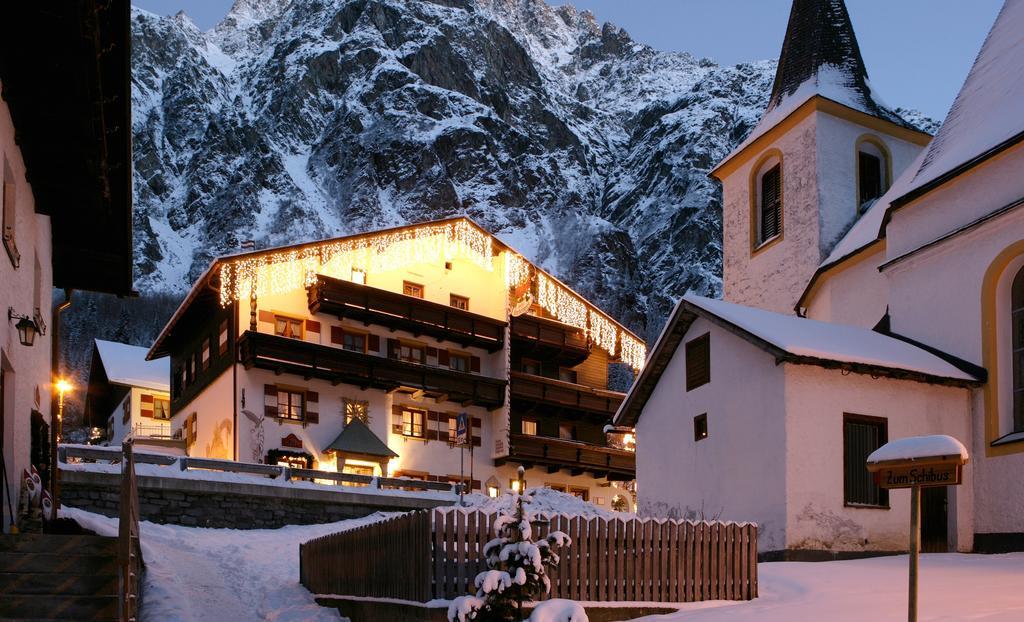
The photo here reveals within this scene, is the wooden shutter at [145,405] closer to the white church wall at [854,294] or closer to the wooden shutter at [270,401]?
the wooden shutter at [270,401]

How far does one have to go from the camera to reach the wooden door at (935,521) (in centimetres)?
1988

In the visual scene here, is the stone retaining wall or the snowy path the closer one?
the snowy path

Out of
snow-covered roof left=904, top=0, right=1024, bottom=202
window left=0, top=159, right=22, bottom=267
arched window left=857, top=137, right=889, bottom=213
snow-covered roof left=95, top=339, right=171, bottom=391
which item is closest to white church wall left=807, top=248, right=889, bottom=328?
snow-covered roof left=904, top=0, right=1024, bottom=202

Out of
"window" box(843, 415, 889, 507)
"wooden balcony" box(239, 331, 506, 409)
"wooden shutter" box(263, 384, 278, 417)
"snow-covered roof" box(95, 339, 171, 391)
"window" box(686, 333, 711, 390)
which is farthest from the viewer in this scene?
"snow-covered roof" box(95, 339, 171, 391)

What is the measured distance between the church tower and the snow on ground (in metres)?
15.5

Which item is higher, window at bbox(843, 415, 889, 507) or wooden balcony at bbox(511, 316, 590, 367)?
wooden balcony at bbox(511, 316, 590, 367)

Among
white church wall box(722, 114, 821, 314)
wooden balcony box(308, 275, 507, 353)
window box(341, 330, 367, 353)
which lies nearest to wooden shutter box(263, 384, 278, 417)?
wooden balcony box(308, 275, 507, 353)

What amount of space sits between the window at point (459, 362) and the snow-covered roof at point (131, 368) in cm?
1573

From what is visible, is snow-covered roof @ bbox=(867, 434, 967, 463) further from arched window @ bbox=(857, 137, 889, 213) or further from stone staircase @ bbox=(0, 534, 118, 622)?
arched window @ bbox=(857, 137, 889, 213)

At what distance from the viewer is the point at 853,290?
92.4 ft

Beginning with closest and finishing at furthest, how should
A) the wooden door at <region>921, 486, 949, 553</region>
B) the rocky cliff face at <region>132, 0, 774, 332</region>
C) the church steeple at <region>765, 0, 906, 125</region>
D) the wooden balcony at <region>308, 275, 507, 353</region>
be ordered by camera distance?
the wooden door at <region>921, 486, 949, 553</region>, the church steeple at <region>765, 0, 906, 125</region>, the wooden balcony at <region>308, 275, 507, 353</region>, the rocky cliff face at <region>132, 0, 774, 332</region>

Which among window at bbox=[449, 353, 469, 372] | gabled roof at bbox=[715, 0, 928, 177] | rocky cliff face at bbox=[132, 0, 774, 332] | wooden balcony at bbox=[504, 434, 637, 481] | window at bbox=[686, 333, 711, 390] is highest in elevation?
rocky cliff face at bbox=[132, 0, 774, 332]

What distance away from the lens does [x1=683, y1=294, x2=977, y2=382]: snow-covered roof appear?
775 inches

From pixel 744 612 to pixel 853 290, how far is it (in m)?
17.0
